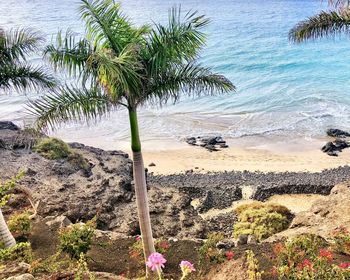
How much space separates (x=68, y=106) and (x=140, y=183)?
2.13 m

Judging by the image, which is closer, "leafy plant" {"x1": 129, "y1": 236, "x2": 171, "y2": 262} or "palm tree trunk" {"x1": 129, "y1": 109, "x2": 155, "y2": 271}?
"palm tree trunk" {"x1": 129, "y1": 109, "x2": 155, "y2": 271}

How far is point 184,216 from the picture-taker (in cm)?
1384

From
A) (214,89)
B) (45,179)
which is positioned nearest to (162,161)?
(45,179)

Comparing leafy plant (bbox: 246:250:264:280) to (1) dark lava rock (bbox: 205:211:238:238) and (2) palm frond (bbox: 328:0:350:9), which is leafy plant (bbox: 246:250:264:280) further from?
(2) palm frond (bbox: 328:0:350:9)

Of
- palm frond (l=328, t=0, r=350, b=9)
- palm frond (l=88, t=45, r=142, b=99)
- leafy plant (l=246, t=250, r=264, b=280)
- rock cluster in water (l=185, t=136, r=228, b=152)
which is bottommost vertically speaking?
rock cluster in water (l=185, t=136, r=228, b=152)

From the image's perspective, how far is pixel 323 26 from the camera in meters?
12.1

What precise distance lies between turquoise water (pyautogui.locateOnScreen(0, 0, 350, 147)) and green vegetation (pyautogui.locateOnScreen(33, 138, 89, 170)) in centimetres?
120

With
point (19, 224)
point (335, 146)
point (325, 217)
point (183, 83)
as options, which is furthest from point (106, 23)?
point (335, 146)

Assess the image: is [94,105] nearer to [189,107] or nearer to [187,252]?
[187,252]

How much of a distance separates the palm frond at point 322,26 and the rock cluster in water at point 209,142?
13154mm

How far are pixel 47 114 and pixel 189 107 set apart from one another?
89.6 feet

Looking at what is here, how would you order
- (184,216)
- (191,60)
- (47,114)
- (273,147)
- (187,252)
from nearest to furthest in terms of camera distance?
1. (47,114)
2. (191,60)
3. (187,252)
4. (184,216)
5. (273,147)

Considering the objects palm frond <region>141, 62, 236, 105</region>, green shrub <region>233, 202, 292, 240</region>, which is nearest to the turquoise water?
palm frond <region>141, 62, 236, 105</region>

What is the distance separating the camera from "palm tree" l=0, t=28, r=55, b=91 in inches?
378
